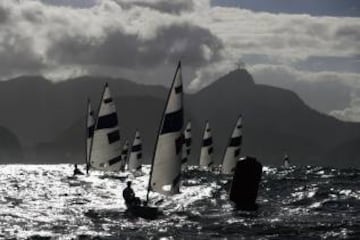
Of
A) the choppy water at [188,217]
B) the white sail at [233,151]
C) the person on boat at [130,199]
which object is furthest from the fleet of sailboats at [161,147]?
the choppy water at [188,217]

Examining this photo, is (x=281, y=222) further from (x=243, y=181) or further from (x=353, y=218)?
(x=243, y=181)

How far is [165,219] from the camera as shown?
40688mm

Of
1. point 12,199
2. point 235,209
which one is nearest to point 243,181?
point 235,209

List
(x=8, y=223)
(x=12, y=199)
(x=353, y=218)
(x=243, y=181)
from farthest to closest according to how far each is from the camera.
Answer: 1. (x=12, y=199)
2. (x=243, y=181)
3. (x=353, y=218)
4. (x=8, y=223)

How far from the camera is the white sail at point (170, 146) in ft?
132

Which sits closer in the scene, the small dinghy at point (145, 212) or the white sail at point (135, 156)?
the small dinghy at point (145, 212)

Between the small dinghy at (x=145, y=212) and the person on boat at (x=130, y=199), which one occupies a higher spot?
the person on boat at (x=130, y=199)

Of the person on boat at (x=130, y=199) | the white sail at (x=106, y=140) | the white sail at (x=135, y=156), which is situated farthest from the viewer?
the white sail at (x=135, y=156)

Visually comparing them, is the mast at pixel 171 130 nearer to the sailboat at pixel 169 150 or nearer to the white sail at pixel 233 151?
the sailboat at pixel 169 150

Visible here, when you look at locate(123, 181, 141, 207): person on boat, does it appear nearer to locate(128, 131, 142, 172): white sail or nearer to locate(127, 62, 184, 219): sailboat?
locate(127, 62, 184, 219): sailboat

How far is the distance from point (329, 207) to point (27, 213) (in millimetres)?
21623

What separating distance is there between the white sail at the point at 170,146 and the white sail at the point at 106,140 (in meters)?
21.2

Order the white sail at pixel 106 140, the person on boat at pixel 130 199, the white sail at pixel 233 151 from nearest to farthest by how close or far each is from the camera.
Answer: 1. the person on boat at pixel 130 199
2. the white sail at pixel 106 140
3. the white sail at pixel 233 151

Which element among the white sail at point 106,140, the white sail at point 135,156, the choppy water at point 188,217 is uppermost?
the white sail at point 106,140
